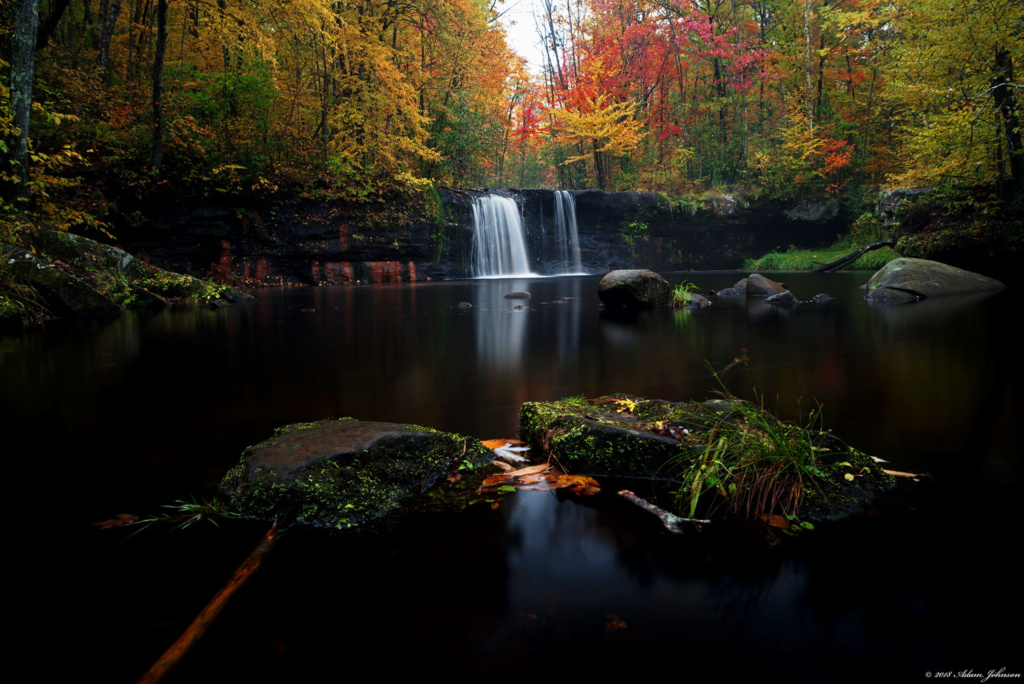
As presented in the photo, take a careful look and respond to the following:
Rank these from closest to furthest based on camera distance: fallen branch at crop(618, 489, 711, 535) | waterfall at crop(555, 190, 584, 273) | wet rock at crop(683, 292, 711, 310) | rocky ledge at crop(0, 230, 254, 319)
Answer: fallen branch at crop(618, 489, 711, 535)
rocky ledge at crop(0, 230, 254, 319)
wet rock at crop(683, 292, 711, 310)
waterfall at crop(555, 190, 584, 273)

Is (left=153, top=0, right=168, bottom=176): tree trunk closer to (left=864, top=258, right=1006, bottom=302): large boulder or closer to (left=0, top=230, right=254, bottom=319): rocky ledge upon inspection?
(left=0, top=230, right=254, bottom=319): rocky ledge

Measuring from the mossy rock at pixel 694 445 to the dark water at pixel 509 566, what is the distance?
0.16m

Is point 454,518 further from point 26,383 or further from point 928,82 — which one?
point 928,82

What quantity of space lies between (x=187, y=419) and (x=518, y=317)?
20.6ft

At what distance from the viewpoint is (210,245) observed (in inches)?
645

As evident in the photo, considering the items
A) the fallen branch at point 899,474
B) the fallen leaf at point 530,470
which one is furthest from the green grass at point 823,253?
the fallen leaf at point 530,470

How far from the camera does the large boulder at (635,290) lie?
10.4 meters

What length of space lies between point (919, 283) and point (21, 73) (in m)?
17.7

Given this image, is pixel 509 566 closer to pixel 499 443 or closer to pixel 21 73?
pixel 499 443

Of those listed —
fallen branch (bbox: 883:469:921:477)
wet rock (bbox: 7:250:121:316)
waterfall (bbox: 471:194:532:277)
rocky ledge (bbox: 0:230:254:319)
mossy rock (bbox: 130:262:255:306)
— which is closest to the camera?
fallen branch (bbox: 883:469:921:477)

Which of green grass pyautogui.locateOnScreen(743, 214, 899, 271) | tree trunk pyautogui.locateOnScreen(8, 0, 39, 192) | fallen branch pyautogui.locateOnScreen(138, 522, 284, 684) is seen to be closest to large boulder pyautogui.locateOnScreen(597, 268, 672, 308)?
fallen branch pyautogui.locateOnScreen(138, 522, 284, 684)

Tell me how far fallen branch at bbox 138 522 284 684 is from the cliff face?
16.8m

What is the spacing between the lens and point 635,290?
10430 mm

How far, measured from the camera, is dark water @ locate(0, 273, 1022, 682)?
1.48 m
